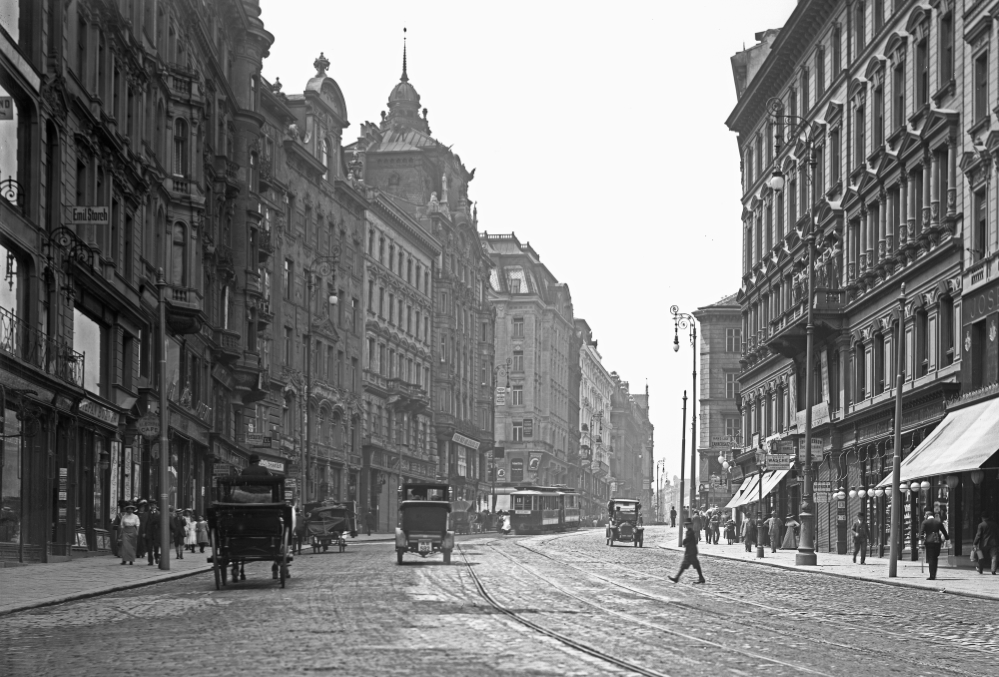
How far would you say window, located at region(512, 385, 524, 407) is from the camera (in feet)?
483

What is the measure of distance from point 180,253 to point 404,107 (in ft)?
193

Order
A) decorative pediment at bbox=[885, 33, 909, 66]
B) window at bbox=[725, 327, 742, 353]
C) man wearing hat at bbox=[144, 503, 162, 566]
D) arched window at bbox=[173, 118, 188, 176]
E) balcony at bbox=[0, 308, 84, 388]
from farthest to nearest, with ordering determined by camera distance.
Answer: window at bbox=[725, 327, 742, 353] → arched window at bbox=[173, 118, 188, 176] → decorative pediment at bbox=[885, 33, 909, 66] → man wearing hat at bbox=[144, 503, 162, 566] → balcony at bbox=[0, 308, 84, 388]

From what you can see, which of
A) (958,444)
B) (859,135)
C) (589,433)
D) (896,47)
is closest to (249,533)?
(958,444)

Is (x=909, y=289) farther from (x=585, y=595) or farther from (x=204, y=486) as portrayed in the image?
(x=204, y=486)

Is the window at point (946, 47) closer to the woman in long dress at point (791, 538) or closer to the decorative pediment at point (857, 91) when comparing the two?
the decorative pediment at point (857, 91)

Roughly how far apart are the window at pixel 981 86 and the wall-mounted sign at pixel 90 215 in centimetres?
2278

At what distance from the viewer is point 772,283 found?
6731 centimetres

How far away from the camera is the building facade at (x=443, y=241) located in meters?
107

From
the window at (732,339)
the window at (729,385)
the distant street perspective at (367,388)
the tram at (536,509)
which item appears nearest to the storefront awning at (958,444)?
the distant street perspective at (367,388)

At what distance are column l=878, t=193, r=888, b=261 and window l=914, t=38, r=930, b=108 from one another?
406 centimetres

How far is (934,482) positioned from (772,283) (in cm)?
2459

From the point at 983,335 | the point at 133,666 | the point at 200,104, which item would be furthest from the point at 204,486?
the point at 133,666

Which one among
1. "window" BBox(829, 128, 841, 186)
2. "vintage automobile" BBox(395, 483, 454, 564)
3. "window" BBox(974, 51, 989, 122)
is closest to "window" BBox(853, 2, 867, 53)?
"window" BBox(829, 128, 841, 186)

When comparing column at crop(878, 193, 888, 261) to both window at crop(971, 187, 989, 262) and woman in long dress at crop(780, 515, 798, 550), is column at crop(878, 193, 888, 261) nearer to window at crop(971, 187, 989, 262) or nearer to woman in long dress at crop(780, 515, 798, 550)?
window at crop(971, 187, 989, 262)
